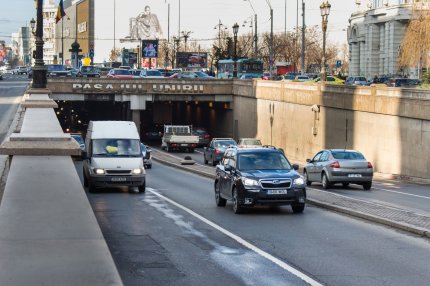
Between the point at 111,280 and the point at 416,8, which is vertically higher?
the point at 416,8

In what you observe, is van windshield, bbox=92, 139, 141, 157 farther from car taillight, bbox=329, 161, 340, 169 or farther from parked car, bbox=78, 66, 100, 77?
parked car, bbox=78, 66, 100, 77

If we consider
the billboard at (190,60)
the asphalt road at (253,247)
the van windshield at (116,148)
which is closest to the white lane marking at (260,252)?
the asphalt road at (253,247)

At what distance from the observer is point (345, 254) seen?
1558 centimetres

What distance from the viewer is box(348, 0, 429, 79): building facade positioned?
98894 mm

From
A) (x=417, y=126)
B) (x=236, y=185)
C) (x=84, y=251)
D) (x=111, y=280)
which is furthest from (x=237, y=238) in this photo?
(x=417, y=126)

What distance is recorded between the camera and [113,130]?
3055cm

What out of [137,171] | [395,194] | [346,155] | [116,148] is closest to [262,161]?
[137,171]

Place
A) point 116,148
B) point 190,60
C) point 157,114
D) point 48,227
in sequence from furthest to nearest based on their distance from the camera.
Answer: point 190,60
point 157,114
point 116,148
point 48,227

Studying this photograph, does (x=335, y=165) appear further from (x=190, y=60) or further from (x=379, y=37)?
(x=190, y=60)

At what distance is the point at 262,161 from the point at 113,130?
342 inches

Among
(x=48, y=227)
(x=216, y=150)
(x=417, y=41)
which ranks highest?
(x=417, y=41)

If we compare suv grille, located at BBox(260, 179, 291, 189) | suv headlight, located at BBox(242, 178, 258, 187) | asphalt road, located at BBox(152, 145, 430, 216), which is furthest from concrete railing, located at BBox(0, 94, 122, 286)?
asphalt road, located at BBox(152, 145, 430, 216)

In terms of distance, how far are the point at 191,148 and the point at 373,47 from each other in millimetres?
41338

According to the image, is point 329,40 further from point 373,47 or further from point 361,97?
point 361,97
